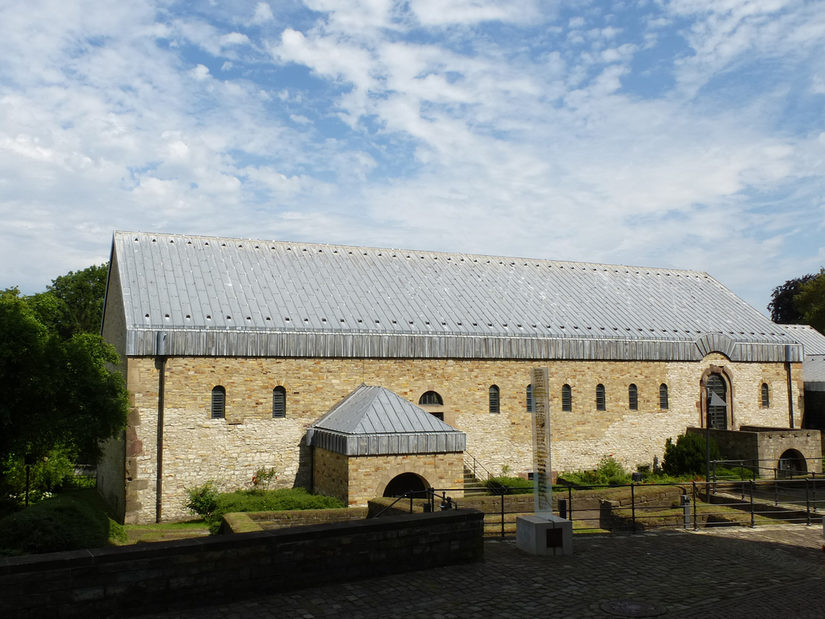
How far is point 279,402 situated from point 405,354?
5076 mm

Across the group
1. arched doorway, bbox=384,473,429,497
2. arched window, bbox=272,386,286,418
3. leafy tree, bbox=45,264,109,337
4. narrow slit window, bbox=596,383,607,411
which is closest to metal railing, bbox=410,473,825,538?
arched doorway, bbox=384,473,429,497

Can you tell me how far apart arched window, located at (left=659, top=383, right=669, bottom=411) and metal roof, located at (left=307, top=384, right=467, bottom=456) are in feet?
41.4

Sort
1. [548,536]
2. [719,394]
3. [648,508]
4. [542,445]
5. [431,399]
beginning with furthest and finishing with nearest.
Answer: [719,394], [431,399], [648,508], [542,445], [548,536]

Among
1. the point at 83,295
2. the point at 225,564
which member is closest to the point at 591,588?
the point at 225,564

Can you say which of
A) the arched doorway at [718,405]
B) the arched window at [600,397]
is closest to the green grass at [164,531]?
the arched window at [600,397]

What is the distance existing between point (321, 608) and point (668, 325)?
26.4 metres

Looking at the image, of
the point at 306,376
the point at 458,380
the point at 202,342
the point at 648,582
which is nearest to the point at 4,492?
the point at 202,342

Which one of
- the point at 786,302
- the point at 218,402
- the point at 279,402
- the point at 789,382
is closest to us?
the point at 218,402

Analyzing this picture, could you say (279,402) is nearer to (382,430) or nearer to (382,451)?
(382,430)

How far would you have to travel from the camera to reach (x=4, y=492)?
23.8 m

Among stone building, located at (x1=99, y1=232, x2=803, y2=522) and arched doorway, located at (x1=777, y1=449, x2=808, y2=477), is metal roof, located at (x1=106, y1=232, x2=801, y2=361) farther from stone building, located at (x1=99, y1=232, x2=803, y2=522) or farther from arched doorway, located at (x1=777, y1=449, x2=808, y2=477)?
arched doorway, located at (x1=777, y1=449, x2=808, y2=477)

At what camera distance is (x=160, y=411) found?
22.4 meters

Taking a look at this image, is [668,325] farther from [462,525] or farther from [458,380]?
[462,525]

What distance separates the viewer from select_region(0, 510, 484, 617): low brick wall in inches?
345
